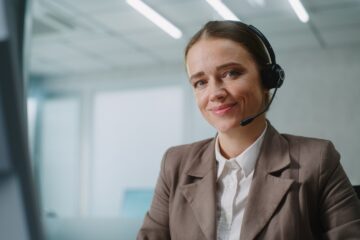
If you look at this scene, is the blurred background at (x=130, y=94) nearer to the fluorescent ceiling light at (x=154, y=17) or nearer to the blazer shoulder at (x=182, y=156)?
the fluorescent ceiling light at (x=154, y=17)

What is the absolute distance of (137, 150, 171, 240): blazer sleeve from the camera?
0.87m

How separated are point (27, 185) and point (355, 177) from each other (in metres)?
1.15

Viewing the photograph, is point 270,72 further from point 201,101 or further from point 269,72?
point 201,101

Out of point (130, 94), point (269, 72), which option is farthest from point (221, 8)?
point (130, 94)

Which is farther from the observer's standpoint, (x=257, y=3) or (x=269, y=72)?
(x=257, y=3)

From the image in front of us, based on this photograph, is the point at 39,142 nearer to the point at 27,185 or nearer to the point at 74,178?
the point at 74,178

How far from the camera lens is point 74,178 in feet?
13.2

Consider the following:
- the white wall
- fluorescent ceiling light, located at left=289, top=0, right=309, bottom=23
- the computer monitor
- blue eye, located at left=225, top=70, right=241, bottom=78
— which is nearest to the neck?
blue eye, located at left=225, top=70, right=241, bottom=78

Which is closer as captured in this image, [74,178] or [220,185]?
[220,185]

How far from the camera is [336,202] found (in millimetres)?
768

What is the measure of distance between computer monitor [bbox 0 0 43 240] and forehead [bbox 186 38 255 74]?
0.69 meters

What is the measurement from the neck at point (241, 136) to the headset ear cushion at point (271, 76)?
0.07m

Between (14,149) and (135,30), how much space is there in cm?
337

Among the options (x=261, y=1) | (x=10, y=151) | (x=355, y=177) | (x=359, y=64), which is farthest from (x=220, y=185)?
(x=261, y=1)
